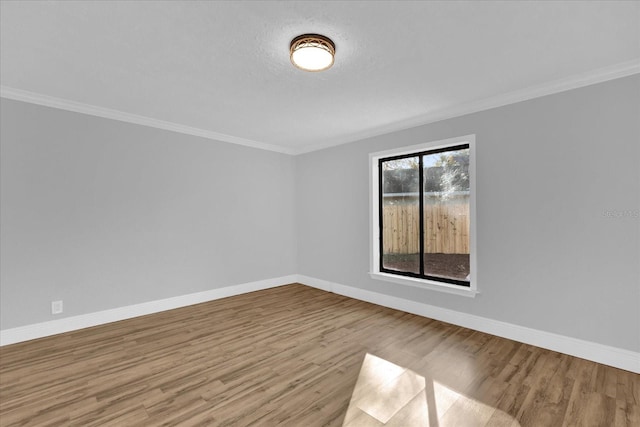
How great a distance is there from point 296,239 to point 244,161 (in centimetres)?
182

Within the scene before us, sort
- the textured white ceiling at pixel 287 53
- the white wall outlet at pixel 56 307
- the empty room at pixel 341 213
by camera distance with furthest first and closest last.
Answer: the white wall outlet at pixel 56 307, the empty room at pixel 341 213, the textured white ceiling at pixel 287 53

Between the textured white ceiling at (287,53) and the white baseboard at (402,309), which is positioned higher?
the textured white ceiling at (287,53)

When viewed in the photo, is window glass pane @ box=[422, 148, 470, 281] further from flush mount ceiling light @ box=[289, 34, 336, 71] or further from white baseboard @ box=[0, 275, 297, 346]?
white baseboard @ box=[0, 275, 297, 346]

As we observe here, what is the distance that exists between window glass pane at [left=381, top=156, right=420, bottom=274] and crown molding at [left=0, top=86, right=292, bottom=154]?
8.10ft

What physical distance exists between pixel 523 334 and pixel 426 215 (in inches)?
67.0

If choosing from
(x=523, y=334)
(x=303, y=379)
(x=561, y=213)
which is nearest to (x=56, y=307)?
(x=303, y=379)

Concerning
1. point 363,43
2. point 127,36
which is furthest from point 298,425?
point 127,36

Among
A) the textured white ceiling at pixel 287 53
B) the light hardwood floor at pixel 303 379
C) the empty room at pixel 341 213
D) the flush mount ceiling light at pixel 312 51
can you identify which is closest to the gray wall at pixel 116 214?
the empty room at pixel 341 213

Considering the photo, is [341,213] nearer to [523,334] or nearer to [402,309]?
[402,309]

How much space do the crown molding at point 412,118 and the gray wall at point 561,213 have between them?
7cm

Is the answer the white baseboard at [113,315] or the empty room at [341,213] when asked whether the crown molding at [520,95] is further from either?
the white baseboard at [113,315]

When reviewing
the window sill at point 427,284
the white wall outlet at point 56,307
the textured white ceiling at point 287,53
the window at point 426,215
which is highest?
the textured white ceiling at point 287,53

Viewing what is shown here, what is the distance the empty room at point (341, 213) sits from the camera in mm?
1966

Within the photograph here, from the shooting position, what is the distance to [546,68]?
253cm
